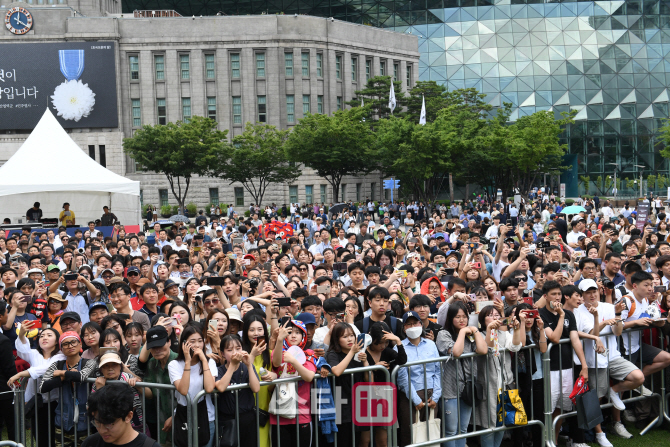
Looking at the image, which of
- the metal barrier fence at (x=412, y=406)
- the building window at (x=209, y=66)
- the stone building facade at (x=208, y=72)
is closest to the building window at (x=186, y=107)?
the stone building facade at (x=208, y=72)

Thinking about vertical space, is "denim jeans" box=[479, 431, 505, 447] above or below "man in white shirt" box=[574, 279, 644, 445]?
below

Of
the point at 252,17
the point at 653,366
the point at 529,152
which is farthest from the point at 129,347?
the point at 252,17

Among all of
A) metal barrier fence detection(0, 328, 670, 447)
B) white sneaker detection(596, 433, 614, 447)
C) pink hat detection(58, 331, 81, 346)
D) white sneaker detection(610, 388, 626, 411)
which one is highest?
pink hat detection(58, 331, 81, 346)

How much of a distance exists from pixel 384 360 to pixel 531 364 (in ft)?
5.55

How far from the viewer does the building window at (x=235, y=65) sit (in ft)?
181

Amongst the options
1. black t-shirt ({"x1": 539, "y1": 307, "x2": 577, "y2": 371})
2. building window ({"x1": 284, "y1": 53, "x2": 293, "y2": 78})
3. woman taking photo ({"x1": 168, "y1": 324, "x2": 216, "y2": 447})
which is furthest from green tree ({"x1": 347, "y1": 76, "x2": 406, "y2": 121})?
woman taking photo ({"x1": 168, "y1": 324, "x2": 216, "y2": 447})

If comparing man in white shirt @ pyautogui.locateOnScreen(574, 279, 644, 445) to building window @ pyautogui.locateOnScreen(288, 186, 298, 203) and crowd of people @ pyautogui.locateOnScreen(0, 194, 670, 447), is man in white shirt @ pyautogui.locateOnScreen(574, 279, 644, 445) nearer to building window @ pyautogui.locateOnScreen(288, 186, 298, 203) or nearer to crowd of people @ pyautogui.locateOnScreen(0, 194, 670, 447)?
crowd of people @ pyautogui.locateOnScreen(0, 194, 670, 447)

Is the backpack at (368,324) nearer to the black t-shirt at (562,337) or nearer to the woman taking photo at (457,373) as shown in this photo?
the woman taking photo at (457,373)

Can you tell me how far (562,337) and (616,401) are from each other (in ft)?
3.49

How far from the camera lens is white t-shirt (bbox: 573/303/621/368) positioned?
7.51 metres

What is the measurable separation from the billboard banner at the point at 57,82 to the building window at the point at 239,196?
37.7 ft

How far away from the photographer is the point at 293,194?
56.4m

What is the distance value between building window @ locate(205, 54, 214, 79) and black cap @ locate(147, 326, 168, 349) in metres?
51.2

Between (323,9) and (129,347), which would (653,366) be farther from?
(323,9)
